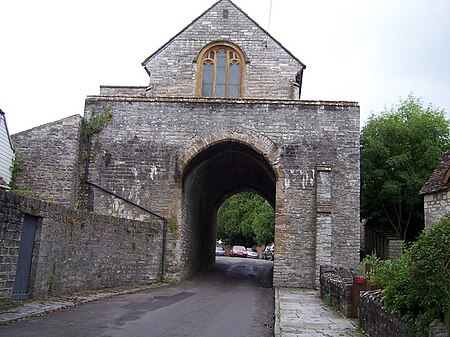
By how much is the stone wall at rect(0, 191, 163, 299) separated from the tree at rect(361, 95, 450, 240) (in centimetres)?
1287

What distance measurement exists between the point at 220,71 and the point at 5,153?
1150cm

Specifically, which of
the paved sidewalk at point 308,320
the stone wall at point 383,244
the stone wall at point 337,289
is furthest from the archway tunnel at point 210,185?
the paved sidewalk at point 308,320

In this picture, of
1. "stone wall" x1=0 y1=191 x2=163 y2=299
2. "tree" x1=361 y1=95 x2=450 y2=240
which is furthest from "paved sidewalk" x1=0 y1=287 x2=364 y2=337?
"tree" x1=361 y1=95 x2=450 y2=240

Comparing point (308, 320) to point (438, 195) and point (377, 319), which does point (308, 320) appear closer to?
point (377, 319)

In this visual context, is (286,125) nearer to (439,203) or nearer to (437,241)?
(439,203)

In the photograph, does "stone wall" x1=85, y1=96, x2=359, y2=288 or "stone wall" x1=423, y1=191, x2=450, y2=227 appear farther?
"stone wall" x1=85, y1=96, x2=359, y2=288

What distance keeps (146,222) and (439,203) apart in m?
10.2

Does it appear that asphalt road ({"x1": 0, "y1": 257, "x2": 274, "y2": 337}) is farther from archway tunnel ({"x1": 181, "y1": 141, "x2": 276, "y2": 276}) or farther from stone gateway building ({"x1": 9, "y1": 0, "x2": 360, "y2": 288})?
archway tunnel ({"x1": 181, "y1": 141, "x2": 276, "y2": 276})

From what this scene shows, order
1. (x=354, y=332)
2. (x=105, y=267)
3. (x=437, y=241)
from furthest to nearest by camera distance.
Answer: (x=105, y=267), (x=354, y=332), (x=437, y=241)

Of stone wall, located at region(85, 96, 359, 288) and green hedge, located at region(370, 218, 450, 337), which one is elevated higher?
stone wall, located at region(85, 96, 359, 288)

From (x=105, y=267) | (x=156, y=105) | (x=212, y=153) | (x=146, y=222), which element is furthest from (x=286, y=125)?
(x=105, y=267)

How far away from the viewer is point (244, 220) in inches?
2157

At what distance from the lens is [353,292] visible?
978 cm

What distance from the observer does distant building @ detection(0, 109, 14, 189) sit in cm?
1711
